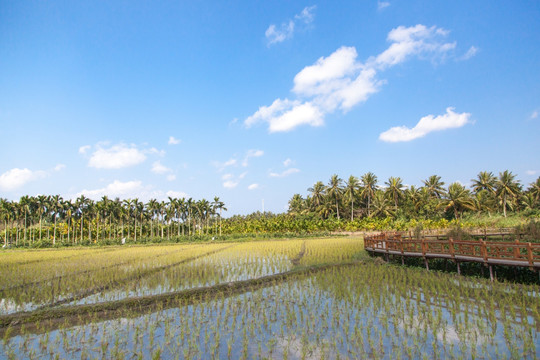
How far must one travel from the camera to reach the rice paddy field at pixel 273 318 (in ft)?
20.5

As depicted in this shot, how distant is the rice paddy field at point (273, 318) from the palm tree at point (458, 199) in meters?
45.1

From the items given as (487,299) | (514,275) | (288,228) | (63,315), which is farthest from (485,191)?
(63,315)

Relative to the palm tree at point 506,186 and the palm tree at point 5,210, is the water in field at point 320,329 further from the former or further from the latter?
the palm tree at point 5,210

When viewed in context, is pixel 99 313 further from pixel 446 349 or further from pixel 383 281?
pixel 383 281

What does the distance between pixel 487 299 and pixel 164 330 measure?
29.7 feet

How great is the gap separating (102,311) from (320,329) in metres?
6.35

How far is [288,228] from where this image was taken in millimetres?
54656

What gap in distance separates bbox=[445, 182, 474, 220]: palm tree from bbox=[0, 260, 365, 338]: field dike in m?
50.9

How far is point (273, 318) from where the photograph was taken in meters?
8.20

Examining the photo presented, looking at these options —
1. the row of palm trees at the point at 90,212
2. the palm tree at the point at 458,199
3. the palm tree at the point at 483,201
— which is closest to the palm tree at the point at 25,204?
the row of palm trees at the point at 90,212

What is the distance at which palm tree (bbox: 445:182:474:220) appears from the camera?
5219 centimetres

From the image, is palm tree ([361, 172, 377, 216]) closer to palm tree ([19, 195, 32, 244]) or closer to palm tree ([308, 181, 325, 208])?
palm tree ([308, 181, 325, 208])

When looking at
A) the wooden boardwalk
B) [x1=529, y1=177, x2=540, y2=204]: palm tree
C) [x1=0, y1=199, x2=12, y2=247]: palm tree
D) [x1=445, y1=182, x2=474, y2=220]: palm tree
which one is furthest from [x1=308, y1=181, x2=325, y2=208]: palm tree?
[x1=0, y1=199, x2=12, y2=247]: palm tree

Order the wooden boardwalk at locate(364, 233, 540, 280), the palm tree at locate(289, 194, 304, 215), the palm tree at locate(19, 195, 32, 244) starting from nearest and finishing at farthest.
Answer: the wooden boardwalk at locate(364, 233, 540, 280) → the palm tree at locate(19, 195, 32, 244) → the palm tree at locate(289, 194, 304, 215)
